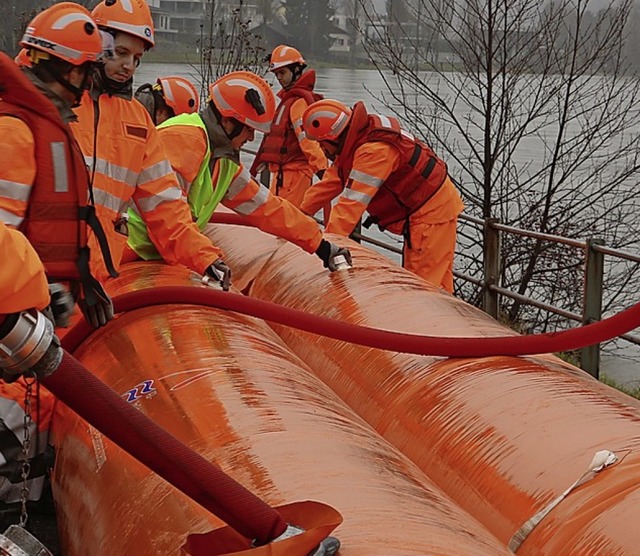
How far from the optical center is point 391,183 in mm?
6395

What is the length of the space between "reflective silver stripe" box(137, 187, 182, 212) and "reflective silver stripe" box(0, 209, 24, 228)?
97cm

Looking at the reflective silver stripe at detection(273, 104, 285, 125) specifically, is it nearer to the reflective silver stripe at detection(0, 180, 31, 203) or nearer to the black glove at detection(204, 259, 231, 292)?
the black glove at detection(204, 259, 231, 292)

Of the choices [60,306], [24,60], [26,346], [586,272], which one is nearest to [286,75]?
[586,272]

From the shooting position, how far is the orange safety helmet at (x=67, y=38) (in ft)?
11.9

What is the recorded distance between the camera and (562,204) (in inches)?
387

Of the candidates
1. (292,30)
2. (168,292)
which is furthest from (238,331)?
(292,30)

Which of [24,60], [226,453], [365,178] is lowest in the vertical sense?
[226,453]

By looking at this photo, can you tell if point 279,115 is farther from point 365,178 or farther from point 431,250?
point 365,178

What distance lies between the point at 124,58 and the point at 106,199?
62 cm

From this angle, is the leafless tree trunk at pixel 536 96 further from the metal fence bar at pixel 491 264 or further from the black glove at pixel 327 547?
the black glove at pixel 327 547

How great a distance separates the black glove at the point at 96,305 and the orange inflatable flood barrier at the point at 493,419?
0.94 m

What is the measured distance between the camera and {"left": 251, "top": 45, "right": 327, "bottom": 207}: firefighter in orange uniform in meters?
9.20

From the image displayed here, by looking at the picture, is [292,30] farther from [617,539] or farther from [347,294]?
[617,539]

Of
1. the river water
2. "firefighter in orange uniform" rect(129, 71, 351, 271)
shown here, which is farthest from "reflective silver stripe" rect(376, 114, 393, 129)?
the river water
